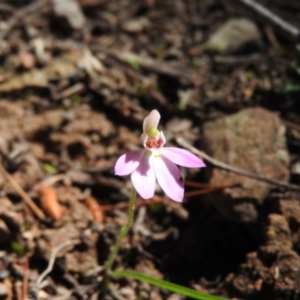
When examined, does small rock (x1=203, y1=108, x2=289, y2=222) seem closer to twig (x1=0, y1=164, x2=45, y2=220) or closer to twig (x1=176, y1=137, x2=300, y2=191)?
twig (x1=176, y1=137, x2=300, y2=191)

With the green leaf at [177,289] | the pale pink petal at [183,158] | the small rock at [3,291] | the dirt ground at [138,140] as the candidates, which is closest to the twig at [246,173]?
the dirt ground at [138,140]

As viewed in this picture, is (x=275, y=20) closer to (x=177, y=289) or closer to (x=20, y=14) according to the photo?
(x=20, y=14)

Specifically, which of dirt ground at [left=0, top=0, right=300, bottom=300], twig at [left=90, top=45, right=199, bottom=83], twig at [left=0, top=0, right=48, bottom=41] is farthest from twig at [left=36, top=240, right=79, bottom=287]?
twig at [left=0, top=0, right=48, bottom=41]

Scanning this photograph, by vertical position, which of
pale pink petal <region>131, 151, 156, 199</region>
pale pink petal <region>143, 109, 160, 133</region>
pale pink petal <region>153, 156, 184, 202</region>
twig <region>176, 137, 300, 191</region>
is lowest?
twig <region>176, 137, 300, 191</region>

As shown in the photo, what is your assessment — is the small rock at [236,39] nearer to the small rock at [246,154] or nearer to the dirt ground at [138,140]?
the dirt ground at [138,140]

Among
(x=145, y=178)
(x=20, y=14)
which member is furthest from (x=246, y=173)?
(x=20, y=14)

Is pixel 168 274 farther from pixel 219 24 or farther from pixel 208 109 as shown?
pixel 219 24

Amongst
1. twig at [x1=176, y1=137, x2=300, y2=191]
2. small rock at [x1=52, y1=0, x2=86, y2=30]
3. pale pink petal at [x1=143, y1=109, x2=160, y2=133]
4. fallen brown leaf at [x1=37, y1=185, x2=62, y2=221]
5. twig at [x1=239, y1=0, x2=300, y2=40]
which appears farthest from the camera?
small rock at [x1=52, y1=0, x2=86, y2=30]

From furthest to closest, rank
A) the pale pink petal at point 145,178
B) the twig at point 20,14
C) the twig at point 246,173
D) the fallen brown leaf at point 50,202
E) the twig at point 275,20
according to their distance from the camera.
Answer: the twig at point 20,14, the twig at point 275,20, the fallen brown leaf at point 50,202, the twig at point 246,173, the pale pink petal at point 145,178
